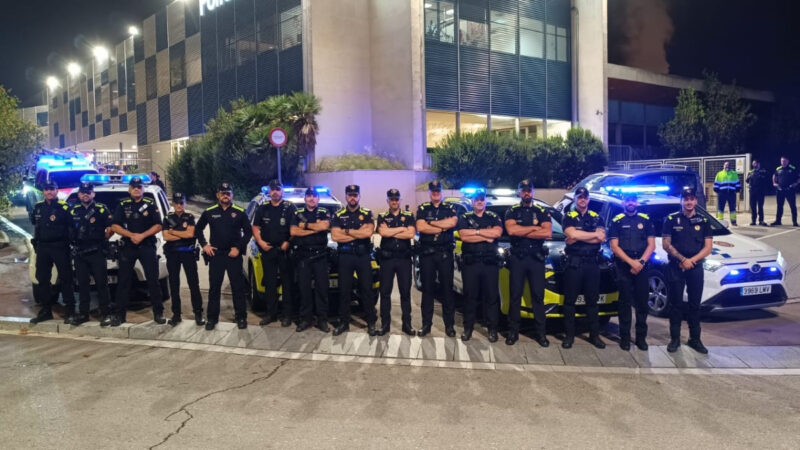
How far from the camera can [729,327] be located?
7.70 m

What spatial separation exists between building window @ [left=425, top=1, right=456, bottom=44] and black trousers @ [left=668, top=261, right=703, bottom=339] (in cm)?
1849

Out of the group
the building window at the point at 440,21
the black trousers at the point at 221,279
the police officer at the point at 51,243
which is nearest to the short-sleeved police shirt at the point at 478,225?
the black trousers at the point at 221,279

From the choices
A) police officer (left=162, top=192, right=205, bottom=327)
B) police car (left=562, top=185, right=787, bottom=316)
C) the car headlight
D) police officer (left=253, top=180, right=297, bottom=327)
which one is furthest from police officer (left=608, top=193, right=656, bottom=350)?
police officer (left=162, top=192, right=205, bottom=327)

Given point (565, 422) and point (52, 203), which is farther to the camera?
point (52, 203)

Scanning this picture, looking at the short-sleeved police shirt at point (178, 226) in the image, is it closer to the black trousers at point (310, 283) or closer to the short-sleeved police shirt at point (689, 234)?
the black trousers at point (310, 283)

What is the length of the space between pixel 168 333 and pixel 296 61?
1819cm

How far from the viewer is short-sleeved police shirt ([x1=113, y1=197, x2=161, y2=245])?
24.8 feet

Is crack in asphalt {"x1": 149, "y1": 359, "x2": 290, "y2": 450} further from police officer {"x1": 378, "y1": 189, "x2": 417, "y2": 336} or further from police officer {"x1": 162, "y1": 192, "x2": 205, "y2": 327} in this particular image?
police officer {"x1": 162, "y1": 192, "x2": 205, "y2": 327}

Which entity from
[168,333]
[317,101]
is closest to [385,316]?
[168,333]

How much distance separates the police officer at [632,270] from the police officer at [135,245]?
5.63 m

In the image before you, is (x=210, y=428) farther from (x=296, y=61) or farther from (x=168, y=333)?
(x=296, y=61)

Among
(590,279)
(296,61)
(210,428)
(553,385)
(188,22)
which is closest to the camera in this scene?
(210,428)

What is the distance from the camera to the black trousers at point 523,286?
6766 millimetres

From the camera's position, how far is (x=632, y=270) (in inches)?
259
